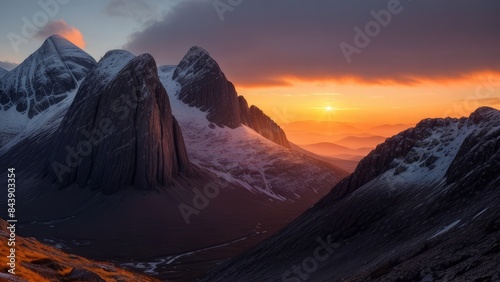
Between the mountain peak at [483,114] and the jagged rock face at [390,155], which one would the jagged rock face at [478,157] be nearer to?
the mountain peak at [483,114]

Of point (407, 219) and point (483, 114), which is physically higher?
point (483, 114)

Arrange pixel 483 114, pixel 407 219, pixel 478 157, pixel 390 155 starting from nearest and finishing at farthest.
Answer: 1. pixel 407 219
2. pixel 478 157
3. pixel 483 114
4. pixel 390 155

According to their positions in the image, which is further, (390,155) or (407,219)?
(390,155)

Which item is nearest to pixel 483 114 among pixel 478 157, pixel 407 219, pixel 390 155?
pixel 478 157

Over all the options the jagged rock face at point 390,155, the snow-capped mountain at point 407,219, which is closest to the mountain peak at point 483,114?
the snow-capped mountain at point 407,219

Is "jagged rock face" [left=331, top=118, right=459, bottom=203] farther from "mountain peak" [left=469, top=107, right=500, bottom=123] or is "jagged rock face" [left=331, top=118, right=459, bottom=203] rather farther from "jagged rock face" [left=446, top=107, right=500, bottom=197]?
"jagged rock face" [left=446, top=107, right=500, bottom=197]

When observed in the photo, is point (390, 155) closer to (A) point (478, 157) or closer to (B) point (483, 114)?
(B) point (483, 114)

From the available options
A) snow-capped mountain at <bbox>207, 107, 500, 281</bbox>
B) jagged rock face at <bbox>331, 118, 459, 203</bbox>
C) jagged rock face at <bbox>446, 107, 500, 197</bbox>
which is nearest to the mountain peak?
jagged rock face at <bbox>446, 107, 500, 197</bbox>

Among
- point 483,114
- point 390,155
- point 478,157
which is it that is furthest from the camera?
point 390,155
